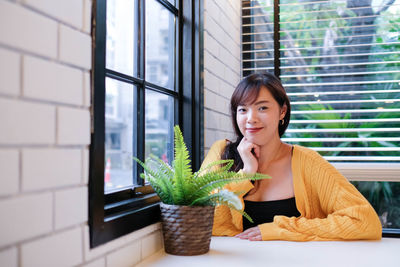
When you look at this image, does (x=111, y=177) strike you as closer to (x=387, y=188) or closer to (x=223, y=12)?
(x=223, y=12)

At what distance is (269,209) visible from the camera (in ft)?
6.45

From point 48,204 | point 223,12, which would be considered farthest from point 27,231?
point 223,12

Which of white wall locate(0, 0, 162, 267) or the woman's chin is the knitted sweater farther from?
white wall locate(0, 0, 162, 267)

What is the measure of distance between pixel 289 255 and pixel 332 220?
387 millimetres

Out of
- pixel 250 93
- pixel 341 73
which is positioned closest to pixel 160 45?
pixel 250 93

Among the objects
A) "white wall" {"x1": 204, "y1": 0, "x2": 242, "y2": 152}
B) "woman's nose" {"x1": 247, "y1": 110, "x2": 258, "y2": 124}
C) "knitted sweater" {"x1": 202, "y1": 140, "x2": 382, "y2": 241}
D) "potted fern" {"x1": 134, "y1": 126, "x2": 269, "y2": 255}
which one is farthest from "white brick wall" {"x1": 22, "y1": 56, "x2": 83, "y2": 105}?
"white wall" {"x1": 204, "y1": 0, "x2": 242, "y2": 152}

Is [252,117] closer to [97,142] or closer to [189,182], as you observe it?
[189,182]

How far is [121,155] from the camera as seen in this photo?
1479mm

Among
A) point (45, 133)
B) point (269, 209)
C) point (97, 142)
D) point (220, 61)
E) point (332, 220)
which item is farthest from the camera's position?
point (220, 61)

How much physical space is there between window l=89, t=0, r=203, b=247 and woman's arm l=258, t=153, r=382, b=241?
0.54m

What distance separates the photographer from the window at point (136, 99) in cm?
115

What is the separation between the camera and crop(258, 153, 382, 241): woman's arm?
171cm

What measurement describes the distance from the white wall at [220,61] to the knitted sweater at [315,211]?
32 centimetres

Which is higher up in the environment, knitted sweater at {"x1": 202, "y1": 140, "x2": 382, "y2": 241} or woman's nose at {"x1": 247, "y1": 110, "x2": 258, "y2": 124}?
woman's nose at {"x1": 247, "y1": 110, "x2": 258, "y2": 124}
